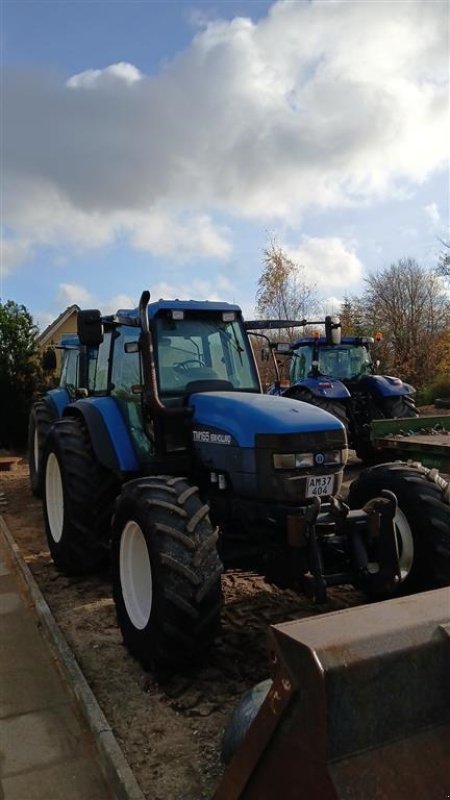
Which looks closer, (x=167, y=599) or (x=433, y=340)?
(x=167, y=599)

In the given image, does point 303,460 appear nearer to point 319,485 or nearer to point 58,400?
point 319,485

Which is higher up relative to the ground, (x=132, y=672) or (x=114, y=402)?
(x=114, y=402)

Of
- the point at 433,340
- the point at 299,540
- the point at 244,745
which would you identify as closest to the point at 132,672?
the point at 299,540

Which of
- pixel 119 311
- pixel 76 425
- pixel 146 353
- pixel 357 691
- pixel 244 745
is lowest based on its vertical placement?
pixel 244 745

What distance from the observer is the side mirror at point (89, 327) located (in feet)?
14.8

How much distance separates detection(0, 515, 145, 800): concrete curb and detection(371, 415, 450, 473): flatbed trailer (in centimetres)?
387

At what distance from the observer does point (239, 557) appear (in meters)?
3.89

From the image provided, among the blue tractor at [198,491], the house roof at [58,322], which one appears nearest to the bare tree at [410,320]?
the house roof at [58,322]

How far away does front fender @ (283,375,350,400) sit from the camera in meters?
9.36

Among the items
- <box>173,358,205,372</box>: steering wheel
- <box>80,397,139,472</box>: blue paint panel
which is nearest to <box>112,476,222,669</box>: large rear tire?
<box>80,397,139,472</box>: blue paint panel

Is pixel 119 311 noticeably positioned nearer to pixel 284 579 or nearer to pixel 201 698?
pixel 284 579

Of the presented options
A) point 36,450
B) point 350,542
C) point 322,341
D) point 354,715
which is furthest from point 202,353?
point 322,341

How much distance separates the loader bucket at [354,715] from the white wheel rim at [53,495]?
4065 mm

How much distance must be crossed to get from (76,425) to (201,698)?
2.74 meters
